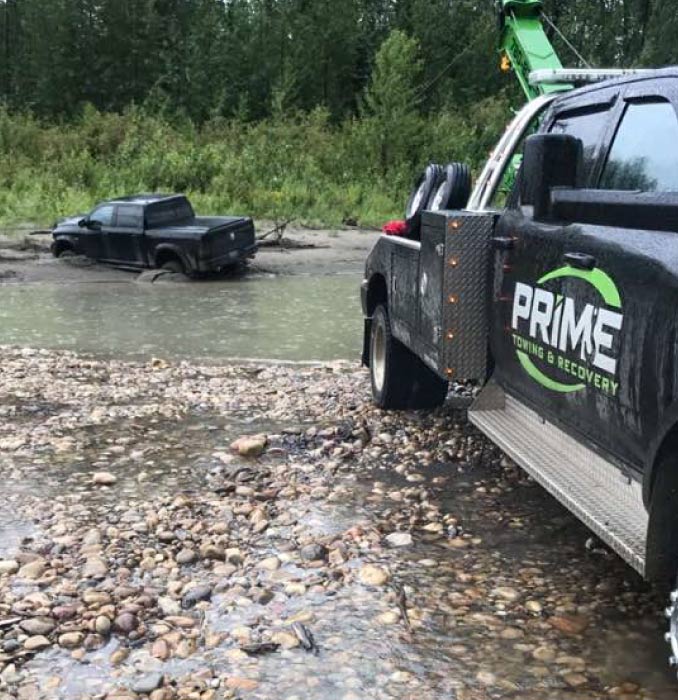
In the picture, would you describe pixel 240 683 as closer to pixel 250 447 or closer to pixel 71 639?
pixel 71 639

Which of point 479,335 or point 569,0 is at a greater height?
point 569,0

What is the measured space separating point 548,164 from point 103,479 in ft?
11.3

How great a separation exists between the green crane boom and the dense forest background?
14016 millimetres

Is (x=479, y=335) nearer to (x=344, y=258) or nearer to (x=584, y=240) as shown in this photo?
(x=584, y=240)

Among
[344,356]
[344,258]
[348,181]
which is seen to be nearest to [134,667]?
[344,356]

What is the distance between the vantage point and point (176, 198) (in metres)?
21.4

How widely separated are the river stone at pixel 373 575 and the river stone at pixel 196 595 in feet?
2.35

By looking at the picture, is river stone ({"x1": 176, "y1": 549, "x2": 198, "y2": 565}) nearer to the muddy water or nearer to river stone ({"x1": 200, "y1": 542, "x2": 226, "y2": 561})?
river stone ({"x1": 200, "y1": 542, "x2": 226, "y2": 561})

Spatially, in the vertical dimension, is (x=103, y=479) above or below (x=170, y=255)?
above

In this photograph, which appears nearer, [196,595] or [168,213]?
[196,595]

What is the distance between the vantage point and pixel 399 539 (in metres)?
5.02

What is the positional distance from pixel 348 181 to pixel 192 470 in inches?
1133

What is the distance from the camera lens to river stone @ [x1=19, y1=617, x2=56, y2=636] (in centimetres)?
397

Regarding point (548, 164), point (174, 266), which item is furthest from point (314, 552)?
point (174, 266)
